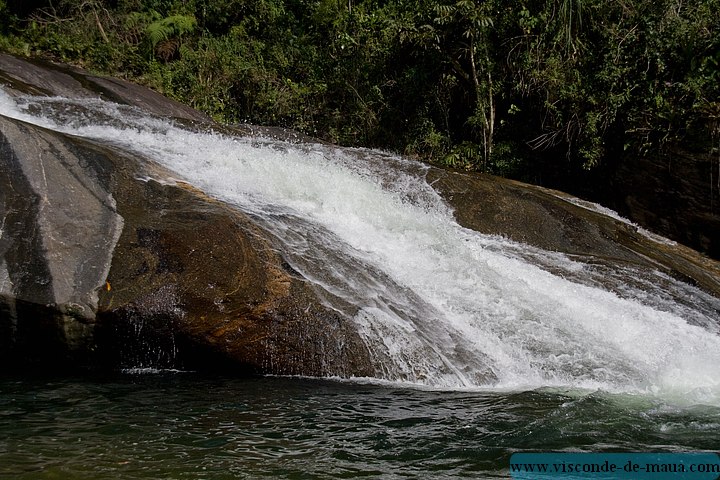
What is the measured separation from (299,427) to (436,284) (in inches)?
111

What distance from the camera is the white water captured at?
579 centimetres

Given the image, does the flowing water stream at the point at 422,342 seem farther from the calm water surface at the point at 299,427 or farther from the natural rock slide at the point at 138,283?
the natural rock slide at the point at 138,283

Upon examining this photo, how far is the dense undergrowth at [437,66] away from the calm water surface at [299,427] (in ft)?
25.1

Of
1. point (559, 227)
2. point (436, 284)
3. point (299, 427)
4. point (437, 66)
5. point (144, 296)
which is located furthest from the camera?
point (437, 66)

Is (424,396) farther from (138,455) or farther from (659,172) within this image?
(659,172)

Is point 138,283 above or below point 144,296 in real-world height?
above

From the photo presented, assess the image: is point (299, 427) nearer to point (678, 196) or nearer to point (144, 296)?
point (144, 296)

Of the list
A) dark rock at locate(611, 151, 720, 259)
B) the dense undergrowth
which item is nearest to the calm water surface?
dark rock at locate(611, 151, 720, 259)

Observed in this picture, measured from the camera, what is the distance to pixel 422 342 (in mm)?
5848

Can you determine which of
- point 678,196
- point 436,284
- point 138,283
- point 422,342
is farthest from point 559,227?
point 138,283

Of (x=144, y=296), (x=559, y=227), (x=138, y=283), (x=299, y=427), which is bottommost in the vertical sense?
(x=299, y=427)

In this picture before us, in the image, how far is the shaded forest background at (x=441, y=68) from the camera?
11961 mm

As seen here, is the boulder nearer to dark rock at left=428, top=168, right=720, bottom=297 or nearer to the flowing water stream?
the flowing water stream

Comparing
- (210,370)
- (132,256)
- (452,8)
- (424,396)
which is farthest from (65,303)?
(452,8)
